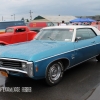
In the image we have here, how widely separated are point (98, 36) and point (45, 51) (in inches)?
120

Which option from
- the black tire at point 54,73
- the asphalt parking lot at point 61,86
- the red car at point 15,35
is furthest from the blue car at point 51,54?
the red car at point 15,35

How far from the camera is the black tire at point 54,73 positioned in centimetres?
412

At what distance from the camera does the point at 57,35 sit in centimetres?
533

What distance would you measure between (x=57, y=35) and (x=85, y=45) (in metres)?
0.97

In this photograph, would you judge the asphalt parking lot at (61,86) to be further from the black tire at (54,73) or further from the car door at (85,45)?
the car door at (85,45)

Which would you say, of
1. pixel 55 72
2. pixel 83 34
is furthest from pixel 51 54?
pixel 83 34

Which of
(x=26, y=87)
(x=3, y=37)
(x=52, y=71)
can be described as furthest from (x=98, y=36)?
(x=3, y=37)

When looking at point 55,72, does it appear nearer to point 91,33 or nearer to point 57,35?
point 57,35

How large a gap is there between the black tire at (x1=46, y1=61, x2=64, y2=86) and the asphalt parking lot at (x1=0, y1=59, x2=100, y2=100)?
0.14 meters

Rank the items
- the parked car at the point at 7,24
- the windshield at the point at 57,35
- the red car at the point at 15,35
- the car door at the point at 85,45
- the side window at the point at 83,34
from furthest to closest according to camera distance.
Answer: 1. the parked car at the point at 7,24
2. the red car at the point at 15,35
3. the side window at the point at 83,34
4. the windshield at the point at 57,35
5. the car door at the point at 85,45

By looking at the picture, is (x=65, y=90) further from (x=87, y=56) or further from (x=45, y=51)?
(x=87, y=56)

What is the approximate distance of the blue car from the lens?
3.76 meters

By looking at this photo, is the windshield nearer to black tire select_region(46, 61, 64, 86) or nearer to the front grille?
black tire select_region(46, 61, 64, 86)

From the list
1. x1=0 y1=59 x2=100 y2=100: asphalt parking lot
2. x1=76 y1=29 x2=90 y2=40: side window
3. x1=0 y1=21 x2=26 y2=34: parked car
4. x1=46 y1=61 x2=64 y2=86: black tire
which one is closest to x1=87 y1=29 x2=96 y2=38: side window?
x1=76 y1=29 x2=90 y2=40: side window
